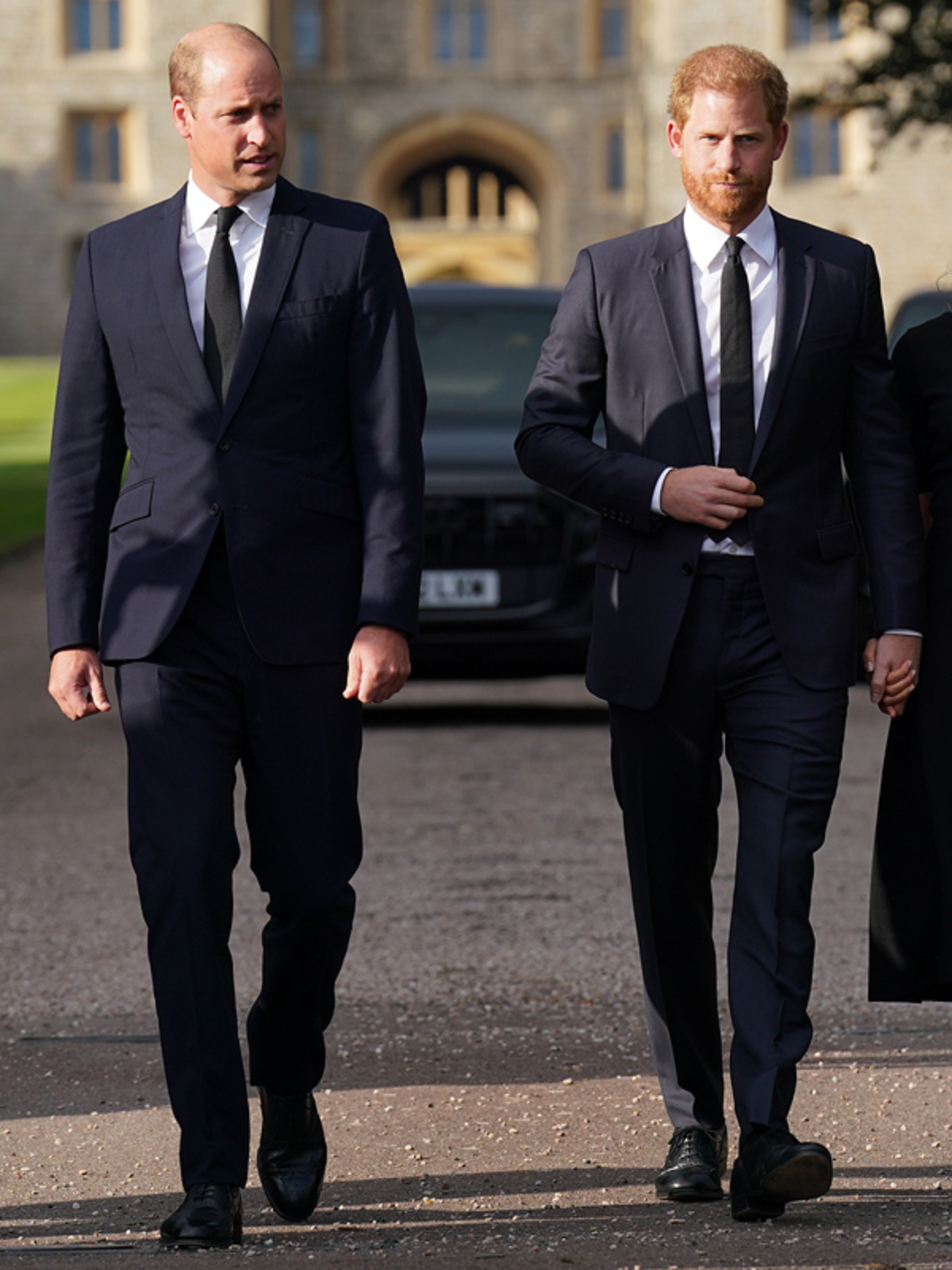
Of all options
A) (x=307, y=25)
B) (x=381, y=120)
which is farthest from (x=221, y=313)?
(x=307, y=25)

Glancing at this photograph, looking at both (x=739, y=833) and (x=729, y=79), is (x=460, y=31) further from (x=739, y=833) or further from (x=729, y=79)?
(x=739, y=833)

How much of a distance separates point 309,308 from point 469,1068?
1.81 meters

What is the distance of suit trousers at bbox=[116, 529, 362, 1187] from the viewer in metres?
3.70

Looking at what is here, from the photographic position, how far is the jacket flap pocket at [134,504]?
3848 millimetres

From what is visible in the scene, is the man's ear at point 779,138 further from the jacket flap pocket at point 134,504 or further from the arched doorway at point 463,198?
the arched doorway at point 463,198

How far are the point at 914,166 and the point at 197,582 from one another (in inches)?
2100

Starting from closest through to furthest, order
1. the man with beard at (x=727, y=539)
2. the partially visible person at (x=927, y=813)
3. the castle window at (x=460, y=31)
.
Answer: the man with beard at (x=727, y=539) → the partially visible person at (x=927, y=813) → the castle window at (x=460, y=31)

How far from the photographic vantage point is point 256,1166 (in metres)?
4.06

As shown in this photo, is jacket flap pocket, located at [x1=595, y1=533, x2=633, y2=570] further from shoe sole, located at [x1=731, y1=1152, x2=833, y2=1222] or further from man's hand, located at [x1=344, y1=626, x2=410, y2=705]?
shoe sole, located at [x1=731, y1=1152, x2=833, y2=1222]

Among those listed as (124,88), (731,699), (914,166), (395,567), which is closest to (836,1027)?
(731,699)

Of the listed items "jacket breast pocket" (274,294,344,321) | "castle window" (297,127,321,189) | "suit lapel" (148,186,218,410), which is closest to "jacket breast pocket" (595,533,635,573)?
"jacket breast pocket" (274,294,344,321)

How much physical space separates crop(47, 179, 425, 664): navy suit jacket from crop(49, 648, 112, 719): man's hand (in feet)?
0.11

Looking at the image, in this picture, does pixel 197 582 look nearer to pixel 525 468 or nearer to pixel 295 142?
pixel 525 468

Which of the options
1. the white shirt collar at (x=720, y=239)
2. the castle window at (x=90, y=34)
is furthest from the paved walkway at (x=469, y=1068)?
the castle window at (x=90, y=34)
